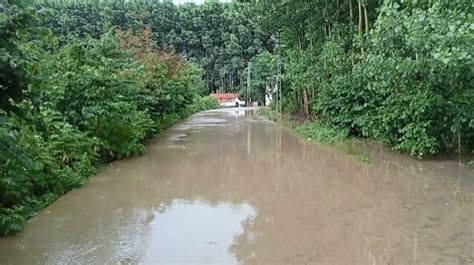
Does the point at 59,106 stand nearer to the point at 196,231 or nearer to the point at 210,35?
the point at 196,231

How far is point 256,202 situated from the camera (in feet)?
29.0

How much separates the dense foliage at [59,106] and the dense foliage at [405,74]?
6.48 metres

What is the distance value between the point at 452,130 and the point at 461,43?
4.00m

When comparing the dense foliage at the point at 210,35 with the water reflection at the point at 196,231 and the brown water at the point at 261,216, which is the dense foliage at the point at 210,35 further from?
the water reflection at the point at 196,231

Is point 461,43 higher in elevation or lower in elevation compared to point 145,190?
higher

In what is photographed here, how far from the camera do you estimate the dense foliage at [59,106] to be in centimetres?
445

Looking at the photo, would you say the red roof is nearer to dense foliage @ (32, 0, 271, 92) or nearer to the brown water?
dense foliage @ (32, 0, 271, 92)

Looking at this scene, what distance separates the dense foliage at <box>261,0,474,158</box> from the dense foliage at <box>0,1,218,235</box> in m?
6.48

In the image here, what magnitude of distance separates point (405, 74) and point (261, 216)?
5.09m

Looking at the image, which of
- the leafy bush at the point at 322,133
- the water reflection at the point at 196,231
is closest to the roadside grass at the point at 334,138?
the leafy bush at the point at 322,133

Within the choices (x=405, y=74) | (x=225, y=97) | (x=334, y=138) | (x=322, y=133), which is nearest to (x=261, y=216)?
(x=405, y=74)

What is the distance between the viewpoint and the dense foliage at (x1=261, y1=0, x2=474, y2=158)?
9.49 meters

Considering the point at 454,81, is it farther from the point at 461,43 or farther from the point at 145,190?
the point at 145,190

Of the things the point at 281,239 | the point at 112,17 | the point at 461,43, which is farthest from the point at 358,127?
the point at 112,17
